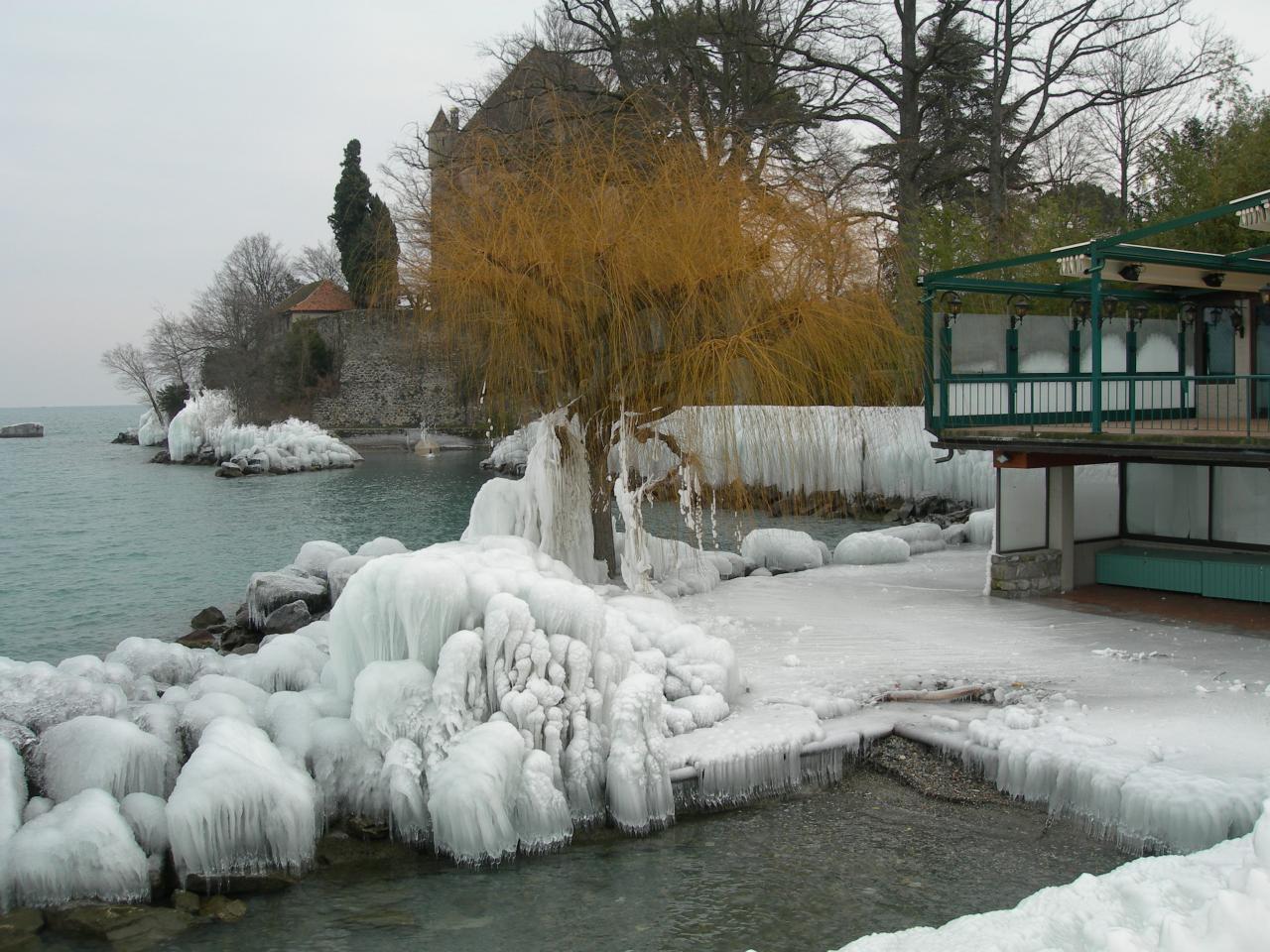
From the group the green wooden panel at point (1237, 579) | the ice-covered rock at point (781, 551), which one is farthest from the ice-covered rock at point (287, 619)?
the green wooden panel at point (1237, 579)

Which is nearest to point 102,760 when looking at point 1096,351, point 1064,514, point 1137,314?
point 1096,351

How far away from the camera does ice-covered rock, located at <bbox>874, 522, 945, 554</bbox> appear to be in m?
18.3

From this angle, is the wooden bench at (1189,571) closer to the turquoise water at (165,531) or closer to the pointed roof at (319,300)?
the turquoise water at (165,531)

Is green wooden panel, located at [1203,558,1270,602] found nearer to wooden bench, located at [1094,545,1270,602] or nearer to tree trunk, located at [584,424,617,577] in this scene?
wooden bench, located at [1094,545,1270,602]

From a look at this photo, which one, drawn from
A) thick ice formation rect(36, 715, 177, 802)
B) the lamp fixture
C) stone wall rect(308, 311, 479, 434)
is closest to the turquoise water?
stone wall rect(308, 311, 479, 434)

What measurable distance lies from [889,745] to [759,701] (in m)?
1.19

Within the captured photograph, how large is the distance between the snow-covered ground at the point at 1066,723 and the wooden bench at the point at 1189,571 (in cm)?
146

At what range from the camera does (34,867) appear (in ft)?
22.2

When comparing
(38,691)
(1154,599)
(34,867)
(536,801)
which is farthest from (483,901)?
(1154,599)

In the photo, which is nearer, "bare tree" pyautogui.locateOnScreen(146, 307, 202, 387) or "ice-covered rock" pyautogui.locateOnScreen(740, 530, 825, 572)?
"ice-covered rock" pyautogui.locateOnScreen(740, 530, 825, 572)

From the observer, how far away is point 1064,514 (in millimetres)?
13000

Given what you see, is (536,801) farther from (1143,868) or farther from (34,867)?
(1143,868)

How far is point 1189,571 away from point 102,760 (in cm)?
1106

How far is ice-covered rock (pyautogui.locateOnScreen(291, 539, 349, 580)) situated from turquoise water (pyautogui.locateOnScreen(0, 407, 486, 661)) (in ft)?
4.82
